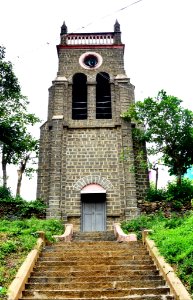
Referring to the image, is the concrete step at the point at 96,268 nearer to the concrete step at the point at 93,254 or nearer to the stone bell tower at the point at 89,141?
the concrete step at the point at 93,254

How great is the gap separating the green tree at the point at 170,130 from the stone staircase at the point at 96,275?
7980mm

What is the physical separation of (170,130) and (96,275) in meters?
10.9

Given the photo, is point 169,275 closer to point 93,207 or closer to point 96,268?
point 96,268

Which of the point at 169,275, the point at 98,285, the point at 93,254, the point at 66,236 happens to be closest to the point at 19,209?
the point at 66,236

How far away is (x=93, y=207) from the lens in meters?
18.5

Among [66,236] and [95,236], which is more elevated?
[95,236]

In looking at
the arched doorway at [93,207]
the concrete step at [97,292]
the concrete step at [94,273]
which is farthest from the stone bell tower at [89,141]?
the concrete step at [97,292]

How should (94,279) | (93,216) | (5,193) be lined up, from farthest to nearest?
(5,193) < (93,216) < (94,279)

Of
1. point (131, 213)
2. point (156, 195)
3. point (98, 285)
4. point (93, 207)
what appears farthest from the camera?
point (93, 207)

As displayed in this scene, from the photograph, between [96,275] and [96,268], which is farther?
[96,268]

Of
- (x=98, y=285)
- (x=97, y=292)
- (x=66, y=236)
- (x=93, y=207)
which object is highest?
(x=93, y=207)

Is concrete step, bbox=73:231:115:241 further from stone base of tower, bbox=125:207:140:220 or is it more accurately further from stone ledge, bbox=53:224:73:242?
stone base of tower, bbox=125:207:140:220

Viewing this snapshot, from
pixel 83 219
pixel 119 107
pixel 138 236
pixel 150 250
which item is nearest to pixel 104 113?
pixel 119 107

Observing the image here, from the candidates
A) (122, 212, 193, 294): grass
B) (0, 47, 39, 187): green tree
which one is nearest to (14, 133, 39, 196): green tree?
(0, 47, 39, 187): green tree
